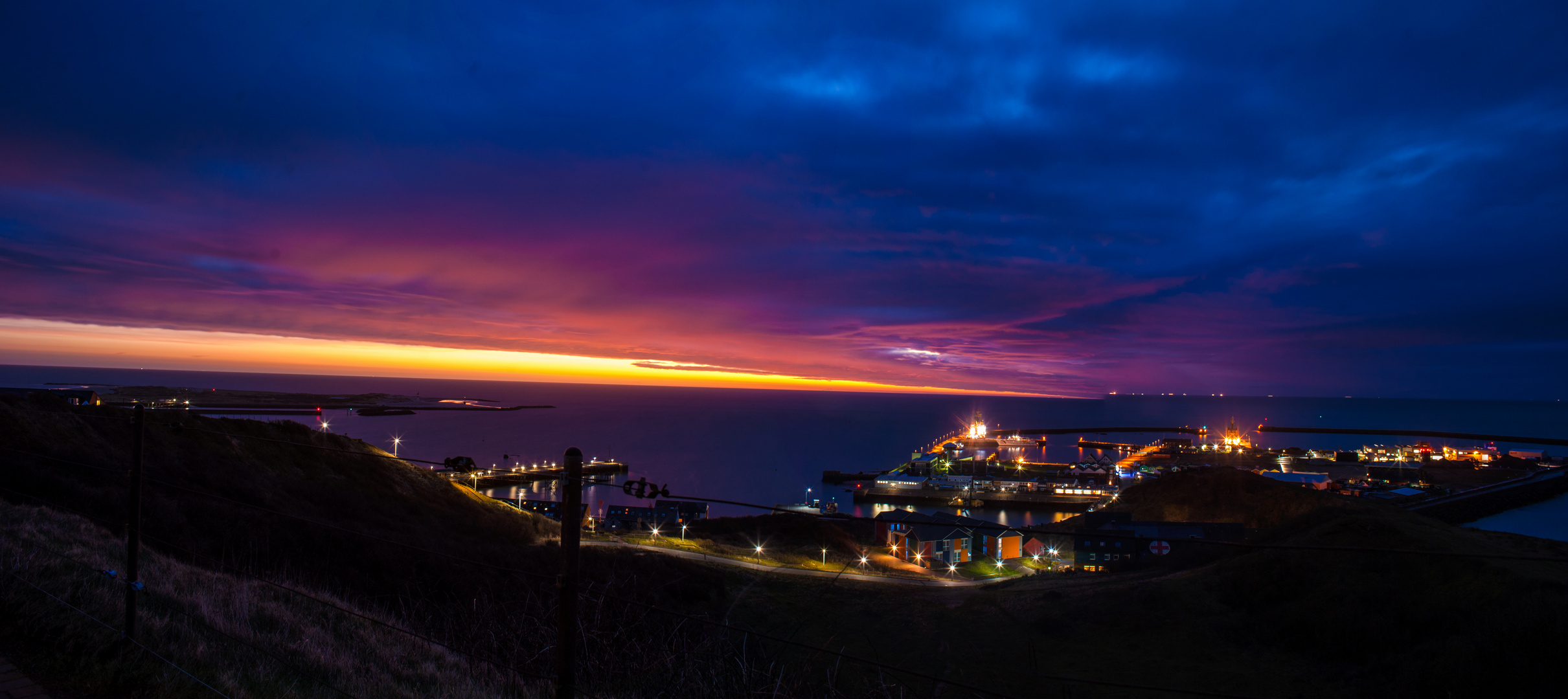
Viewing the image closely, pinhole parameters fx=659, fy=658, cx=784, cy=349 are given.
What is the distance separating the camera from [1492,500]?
2520 inches

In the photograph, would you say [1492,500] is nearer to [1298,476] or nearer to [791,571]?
[1298,476]

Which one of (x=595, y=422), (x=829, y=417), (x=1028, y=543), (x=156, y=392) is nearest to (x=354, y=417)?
(x=156, y=392)

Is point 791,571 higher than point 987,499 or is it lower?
higher

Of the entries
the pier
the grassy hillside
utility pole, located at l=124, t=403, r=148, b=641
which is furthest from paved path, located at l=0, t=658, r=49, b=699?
the pier

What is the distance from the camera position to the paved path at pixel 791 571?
27.5m

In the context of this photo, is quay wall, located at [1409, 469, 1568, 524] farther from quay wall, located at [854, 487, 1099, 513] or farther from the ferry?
the ferry

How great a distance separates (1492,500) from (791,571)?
77740 millimetres

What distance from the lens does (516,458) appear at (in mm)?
92188

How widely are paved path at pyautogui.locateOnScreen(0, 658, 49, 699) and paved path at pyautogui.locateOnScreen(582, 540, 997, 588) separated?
72.2ft

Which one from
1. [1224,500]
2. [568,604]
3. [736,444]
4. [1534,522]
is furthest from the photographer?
[736,444]

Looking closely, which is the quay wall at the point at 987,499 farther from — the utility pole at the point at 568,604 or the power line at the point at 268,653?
the utility pole at the point at 568,604

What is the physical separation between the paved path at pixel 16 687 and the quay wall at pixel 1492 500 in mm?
71250

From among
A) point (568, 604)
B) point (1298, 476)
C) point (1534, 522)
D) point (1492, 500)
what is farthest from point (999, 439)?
point (568, 604)

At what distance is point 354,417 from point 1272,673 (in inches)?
6018
